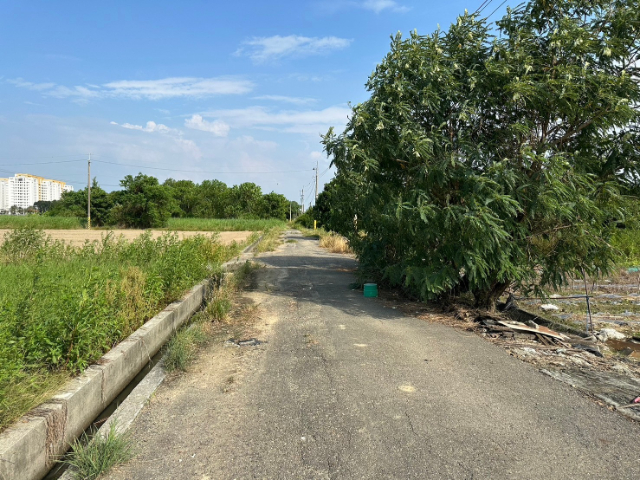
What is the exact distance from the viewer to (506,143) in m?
7.69

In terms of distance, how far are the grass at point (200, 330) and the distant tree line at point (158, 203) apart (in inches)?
1881

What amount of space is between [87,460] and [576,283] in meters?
12.2

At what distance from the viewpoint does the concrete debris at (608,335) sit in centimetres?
680

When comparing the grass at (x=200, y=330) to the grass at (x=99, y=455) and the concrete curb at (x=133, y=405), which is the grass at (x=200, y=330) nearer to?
the concrete curb at (x=133, y=405)

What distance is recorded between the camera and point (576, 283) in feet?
39.3

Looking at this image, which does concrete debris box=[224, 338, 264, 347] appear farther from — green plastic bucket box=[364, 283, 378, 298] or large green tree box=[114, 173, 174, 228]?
large green tree box=[114, 173, 174, 228]

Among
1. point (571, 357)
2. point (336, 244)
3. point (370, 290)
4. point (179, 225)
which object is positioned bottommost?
point (571, 357)

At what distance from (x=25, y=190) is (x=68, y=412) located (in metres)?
203

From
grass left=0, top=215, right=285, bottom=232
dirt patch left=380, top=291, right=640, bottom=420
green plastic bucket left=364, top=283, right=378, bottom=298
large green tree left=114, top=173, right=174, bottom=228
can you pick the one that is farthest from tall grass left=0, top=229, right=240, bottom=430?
large green tree left=114, top=173, right=174, bottom=228

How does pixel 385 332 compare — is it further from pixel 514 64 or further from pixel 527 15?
pixel 527 15

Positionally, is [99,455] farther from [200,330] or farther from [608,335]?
[608,335]

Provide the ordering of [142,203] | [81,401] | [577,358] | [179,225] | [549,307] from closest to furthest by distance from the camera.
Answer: [81,401]
[577,358]
[549,307]
[142,203]
[179,225]

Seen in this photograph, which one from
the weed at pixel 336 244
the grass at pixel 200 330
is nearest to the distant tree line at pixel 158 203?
the weed at pixel 336 244

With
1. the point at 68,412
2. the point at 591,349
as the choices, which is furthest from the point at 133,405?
the point at 591,349
